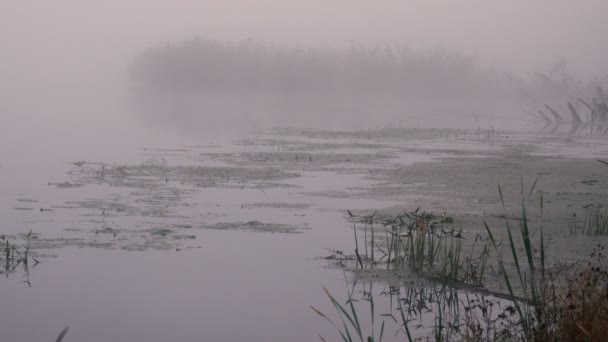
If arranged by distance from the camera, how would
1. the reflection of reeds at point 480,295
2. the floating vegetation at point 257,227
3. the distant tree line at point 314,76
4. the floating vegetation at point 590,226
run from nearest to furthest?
the reflection of reeds at point 480,295 → the floating vegetation at point 590,226 → the floating vegetation at point 257,227 → the distant tree line at point 314,76

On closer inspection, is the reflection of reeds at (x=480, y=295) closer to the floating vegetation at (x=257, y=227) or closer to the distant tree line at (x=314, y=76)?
the floating vegetation at (x=257, y=227)

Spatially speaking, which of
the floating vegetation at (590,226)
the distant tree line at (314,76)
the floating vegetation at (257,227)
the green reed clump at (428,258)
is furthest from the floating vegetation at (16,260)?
the distant tree line at (314,76)

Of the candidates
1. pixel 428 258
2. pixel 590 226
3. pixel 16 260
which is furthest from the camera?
pixel 590 226

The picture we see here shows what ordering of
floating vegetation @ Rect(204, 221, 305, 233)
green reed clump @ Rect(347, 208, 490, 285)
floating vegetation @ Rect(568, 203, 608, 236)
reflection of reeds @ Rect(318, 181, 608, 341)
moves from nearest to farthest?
reflection of reeds @ Rect(318, 181, 608, 341), green reed clump @ Rect(347, 208, 490, 285), floating vegetation @ Rect(568, 203, 608, 236), floating vegetation @ Rect(204, 221, 305, 233)

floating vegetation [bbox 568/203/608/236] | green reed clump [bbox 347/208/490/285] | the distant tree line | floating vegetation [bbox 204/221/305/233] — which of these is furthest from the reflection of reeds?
the distant tree line

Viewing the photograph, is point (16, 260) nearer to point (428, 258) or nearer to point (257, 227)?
point (257, 227)

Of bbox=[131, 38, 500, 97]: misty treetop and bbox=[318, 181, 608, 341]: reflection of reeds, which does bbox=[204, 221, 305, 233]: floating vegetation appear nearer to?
bbox=[318, 181, 608, 341]: reflection of reeds

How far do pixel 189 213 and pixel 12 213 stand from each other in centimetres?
174

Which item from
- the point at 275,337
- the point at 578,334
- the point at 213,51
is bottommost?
the point at 275,337

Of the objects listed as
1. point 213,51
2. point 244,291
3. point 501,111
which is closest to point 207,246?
A: point 244,291

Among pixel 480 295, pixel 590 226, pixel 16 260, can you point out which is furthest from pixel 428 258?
pixel 16 260

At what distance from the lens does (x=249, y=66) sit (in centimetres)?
4472

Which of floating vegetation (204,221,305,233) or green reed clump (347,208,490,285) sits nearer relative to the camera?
green reed clump (347,208,490,285)

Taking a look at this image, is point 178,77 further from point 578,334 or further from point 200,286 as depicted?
point 578,334
